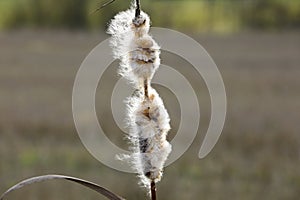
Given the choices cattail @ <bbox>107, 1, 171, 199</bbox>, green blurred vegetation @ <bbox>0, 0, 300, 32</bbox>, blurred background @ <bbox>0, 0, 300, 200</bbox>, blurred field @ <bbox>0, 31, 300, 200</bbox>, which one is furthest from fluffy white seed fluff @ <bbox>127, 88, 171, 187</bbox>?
green blurred vegetation @ <bbox>0, 0, 300, 32</bbox>

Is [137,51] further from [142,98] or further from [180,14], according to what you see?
[180,14]

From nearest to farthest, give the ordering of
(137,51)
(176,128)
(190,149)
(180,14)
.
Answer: (137,51), (190,149), (176,128), (180,14)

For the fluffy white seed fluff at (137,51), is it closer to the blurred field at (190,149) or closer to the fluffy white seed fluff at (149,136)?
the fluffy white seed fluff at (149,136)

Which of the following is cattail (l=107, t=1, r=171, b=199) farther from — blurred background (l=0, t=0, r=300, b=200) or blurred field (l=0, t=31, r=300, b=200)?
blurred field (l=0, t=31, r=300, b=200)

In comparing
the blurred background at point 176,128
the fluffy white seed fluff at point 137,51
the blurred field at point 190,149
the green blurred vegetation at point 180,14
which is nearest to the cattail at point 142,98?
the fluffy white seed fluff at point 137,51

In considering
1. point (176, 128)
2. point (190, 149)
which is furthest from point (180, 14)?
point (190, 149)

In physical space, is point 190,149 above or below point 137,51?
above

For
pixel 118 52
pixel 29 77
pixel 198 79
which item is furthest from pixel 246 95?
pixel 118 52

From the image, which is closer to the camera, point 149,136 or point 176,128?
point 149,136
